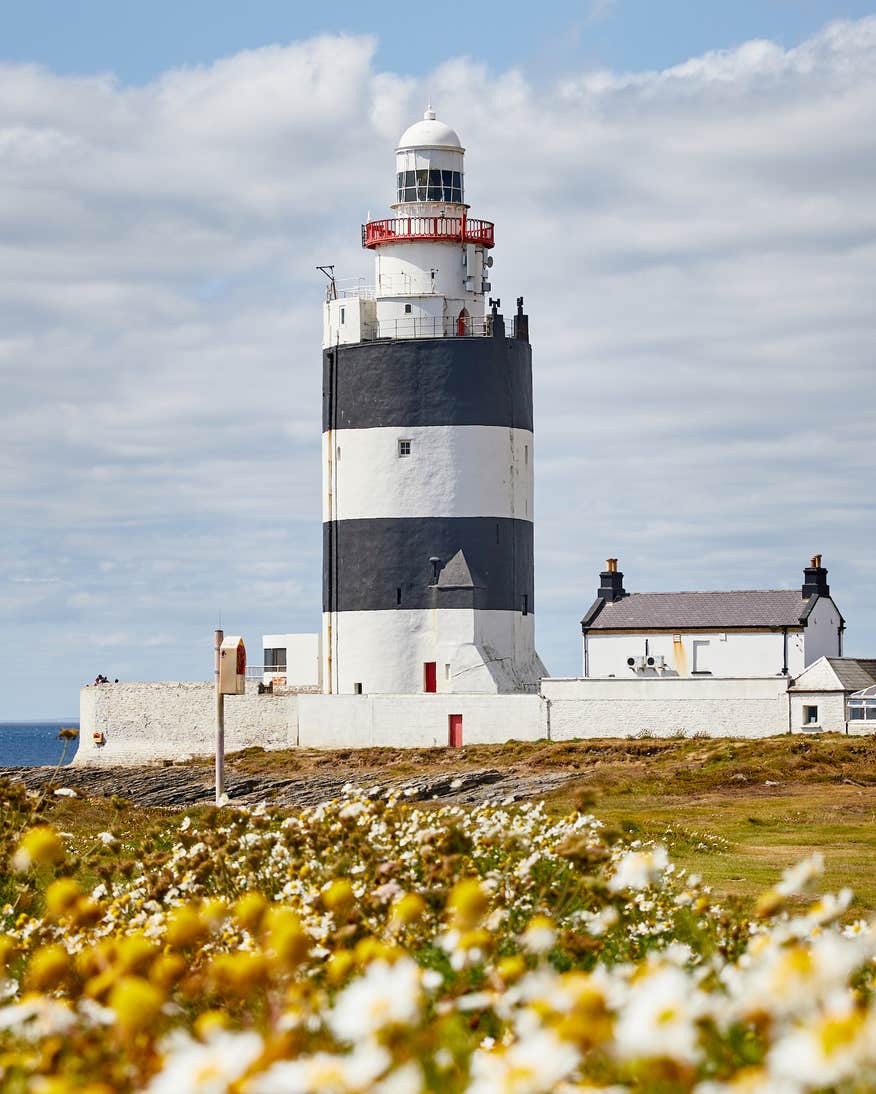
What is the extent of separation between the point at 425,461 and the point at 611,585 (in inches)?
408

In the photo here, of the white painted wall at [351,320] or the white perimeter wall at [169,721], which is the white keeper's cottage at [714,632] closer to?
the white perimeter wall at [169,721]

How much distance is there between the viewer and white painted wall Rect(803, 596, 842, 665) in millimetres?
53031

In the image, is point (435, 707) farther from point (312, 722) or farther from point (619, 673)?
point (619, 673)

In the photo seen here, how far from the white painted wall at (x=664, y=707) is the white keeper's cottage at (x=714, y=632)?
4688 mm

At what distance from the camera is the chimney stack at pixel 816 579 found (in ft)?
178

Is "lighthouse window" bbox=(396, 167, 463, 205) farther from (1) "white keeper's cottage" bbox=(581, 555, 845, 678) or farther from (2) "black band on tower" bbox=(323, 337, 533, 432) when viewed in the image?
(1) "white keeper's cottage" bbox=(581, 555, 845, 678)

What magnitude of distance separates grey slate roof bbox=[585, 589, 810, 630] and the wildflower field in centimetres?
4472

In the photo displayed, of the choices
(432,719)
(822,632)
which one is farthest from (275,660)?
(822,632)

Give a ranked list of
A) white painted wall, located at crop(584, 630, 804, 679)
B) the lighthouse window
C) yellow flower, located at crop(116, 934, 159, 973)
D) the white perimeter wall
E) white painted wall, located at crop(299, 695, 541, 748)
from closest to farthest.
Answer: yellow flower, located at crop(116, 934, 159, 973) → white painted wall, located at crop(299, 695, 541, 748) → the lighthouse window → white painted wall, located at crop(584, 630, 804, 679) → the white perimeter wall

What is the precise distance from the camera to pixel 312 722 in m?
51.6

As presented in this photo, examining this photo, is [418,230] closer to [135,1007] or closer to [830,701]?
[830,701]

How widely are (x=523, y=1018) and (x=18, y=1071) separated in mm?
1591

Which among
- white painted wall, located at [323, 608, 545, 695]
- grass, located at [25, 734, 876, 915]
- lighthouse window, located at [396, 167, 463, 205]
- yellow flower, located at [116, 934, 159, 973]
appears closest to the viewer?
yellow flower, located at [116, 934, 159, 973]

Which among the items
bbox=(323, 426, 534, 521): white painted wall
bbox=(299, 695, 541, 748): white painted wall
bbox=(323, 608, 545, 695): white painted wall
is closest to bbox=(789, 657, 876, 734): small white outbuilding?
bbox=(299, 695, 541, 748): white painted wall
